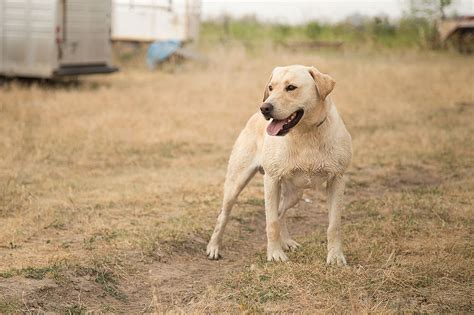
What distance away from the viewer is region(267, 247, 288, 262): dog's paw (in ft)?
18.9

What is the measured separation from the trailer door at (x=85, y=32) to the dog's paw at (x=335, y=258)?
11.6 meters

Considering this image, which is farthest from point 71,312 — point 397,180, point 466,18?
point 466,18

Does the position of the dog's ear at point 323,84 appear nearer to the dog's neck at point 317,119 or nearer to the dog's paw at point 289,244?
the dog's neck at point 317,119

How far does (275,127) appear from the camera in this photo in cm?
539

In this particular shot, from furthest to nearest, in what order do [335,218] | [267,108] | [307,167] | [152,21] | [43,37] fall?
[152,21] → [43,37] → [335,218] → [307,167] → [267,108]

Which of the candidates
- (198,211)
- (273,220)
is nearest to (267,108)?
(273,220)

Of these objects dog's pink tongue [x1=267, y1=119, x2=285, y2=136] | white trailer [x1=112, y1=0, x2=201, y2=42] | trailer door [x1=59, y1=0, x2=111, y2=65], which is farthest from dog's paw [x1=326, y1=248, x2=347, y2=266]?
white trailer [x1=112, y1=0, x2=201, y2=42]

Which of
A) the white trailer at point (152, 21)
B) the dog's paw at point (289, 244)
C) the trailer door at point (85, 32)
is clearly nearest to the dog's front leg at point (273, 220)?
the dog's paw at point (289, 244)

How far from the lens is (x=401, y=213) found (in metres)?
7.32

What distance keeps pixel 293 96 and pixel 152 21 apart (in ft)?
60.7

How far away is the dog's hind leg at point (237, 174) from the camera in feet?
20.2

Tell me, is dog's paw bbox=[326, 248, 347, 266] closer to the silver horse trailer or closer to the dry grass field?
the dry grass field

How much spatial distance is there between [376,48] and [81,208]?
66.8 ft

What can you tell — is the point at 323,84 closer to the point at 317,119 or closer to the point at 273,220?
the point at 317,119
